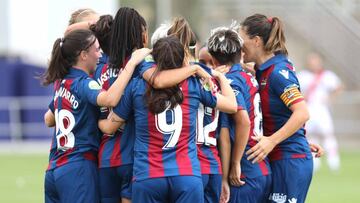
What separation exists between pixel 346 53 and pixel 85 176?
19883 mm

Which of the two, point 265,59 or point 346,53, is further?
point 346,53

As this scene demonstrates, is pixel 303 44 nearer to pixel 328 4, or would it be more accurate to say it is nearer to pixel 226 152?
pixel 328 4

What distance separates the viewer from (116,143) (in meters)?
7.78

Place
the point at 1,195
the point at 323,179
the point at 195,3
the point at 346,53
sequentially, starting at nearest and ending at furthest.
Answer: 1. the point at 1,195
2. the point at 323,179
3. the point at 346,53
4. the point at 195,3


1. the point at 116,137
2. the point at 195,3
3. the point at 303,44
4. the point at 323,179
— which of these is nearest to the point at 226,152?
the point at 116,137

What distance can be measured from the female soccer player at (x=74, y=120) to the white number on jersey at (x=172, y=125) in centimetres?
69

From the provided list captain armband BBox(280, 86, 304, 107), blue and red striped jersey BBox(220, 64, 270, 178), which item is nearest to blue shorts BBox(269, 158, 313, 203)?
blue and red striped jersey BBox(220, 64, 270, 178)

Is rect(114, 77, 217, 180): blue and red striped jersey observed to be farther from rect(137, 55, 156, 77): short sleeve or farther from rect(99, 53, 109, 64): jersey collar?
rect(99, 53, 109, 64): jersey collar

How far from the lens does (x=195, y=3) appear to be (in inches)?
1153

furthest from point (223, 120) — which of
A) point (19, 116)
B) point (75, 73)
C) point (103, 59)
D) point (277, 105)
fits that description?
point (19, 116)

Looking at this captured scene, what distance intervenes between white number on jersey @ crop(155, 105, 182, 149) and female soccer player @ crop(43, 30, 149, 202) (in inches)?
27.3

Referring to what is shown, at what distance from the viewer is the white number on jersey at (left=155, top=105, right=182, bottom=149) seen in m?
7.36

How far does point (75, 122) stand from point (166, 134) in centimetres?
87

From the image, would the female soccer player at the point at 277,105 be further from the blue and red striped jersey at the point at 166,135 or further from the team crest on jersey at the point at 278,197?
the blue and red striped jersey at the point at 166,135
